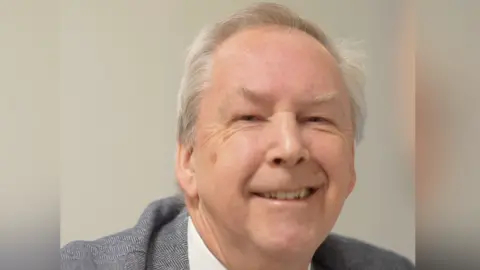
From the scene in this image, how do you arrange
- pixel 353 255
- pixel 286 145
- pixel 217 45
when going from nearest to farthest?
pixel 286 145 < pixel 217 45 < pixel 353 255

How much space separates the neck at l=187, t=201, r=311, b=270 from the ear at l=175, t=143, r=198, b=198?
50 millimetres

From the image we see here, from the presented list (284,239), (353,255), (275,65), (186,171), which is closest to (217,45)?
(275,65)

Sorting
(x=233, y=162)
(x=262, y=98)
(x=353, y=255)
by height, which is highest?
(x=262, y=98)

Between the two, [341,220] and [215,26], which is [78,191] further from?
[341,220]

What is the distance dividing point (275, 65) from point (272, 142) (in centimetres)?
14

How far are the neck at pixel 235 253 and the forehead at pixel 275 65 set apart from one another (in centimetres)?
26

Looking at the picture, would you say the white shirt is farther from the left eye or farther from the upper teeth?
the left eye

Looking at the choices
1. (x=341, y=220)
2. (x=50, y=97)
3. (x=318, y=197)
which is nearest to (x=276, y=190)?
(x=318, y=197)

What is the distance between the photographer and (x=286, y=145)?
103 centimetres

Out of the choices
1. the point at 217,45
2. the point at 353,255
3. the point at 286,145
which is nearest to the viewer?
the point at 286,145

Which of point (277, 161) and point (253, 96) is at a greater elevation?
point (253, 96)

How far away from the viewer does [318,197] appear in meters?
1.10

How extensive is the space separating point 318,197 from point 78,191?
1.57ft

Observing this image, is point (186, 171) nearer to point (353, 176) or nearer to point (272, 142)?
point (272, 142)
